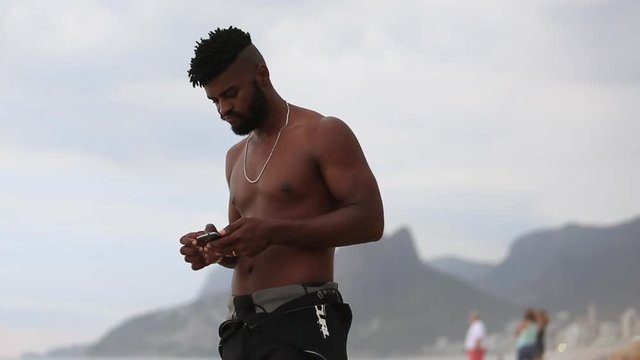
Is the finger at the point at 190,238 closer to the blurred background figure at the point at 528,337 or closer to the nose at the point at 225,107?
the nose at the point at 225,107

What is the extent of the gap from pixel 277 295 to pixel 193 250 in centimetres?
36

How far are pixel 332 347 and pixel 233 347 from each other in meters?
0.39

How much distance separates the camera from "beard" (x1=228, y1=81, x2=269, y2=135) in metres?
4.82

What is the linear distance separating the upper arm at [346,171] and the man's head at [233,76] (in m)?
0.28

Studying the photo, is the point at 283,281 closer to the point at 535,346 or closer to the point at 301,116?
the point at 301,116

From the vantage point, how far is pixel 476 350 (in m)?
20.4

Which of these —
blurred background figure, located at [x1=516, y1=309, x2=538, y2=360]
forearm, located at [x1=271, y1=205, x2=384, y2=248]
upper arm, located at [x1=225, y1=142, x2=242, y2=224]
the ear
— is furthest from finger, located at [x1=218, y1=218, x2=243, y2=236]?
blurred background figure, located at [x1=516, y1=309, x2=538, y2=360]

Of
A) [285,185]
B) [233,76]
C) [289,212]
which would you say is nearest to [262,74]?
[233,76]

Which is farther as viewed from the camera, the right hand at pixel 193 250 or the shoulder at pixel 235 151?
the shoulder at pixel 235 151

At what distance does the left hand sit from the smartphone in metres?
0.02

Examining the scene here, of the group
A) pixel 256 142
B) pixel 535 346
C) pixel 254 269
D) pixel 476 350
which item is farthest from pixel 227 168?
pixel 476 350

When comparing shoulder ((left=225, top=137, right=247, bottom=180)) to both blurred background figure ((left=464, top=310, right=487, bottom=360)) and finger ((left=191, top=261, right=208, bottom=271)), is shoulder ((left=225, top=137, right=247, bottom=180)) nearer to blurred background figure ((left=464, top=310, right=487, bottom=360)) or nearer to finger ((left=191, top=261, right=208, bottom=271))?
finger ((left=191, top=261, right=208, bottom=271))

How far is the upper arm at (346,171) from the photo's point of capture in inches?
190

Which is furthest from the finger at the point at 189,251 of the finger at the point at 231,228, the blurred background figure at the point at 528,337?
the blurred background figure at the point at 528,337
